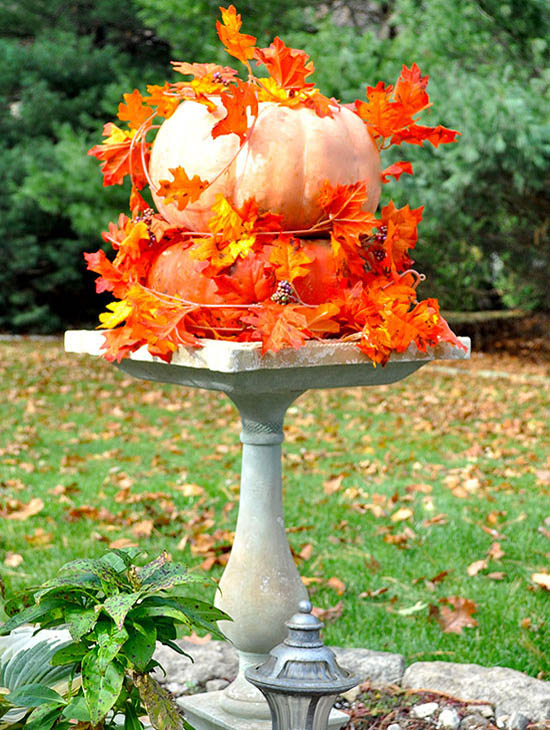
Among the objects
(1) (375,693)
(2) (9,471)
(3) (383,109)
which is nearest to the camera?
(3) (383,109)

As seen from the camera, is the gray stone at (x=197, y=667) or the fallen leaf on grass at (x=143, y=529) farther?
the fallen leaf on grass at (x=143, y=529)

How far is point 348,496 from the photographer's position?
555 centimetres

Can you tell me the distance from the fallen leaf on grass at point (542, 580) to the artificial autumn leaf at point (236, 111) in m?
2.59

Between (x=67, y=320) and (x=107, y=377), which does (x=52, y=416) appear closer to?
(x=107, y=377)

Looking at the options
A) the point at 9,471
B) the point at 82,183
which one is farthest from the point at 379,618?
the point at 82,183

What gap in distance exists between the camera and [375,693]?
3020 millimetres

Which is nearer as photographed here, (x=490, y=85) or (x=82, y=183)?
(x=490, y=85)

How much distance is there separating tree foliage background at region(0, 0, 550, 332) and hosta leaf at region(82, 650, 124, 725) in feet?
28.0

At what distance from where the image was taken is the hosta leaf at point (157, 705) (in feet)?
6.28

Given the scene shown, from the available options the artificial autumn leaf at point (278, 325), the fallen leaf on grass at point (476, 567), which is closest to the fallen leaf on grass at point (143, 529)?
the fallen leaf on grass at point (476, 567)

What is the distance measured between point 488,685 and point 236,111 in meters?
1.89

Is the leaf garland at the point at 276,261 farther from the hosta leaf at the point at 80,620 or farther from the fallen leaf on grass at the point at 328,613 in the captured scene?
the fallen leaf on grass at the point at 328,613

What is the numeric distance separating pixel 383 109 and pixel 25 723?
5.99 ft

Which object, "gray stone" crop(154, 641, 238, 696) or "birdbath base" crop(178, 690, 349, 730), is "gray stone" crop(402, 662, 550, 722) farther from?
"gray stone" crop(154, 641, 238, 696)
